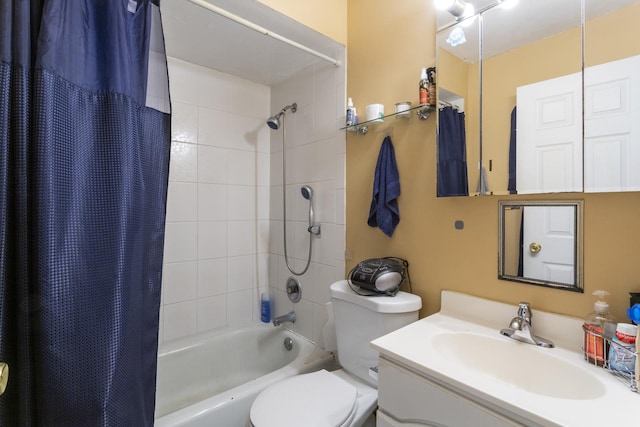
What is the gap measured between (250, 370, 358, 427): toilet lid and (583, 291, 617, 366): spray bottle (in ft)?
2.48

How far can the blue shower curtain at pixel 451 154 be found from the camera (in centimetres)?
119

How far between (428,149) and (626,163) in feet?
2.05

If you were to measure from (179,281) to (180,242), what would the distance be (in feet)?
0.79

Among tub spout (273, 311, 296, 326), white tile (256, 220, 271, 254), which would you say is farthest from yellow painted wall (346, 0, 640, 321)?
white tile (256, 220, 271, 254)

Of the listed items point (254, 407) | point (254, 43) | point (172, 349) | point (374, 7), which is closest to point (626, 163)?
point (374, 7)

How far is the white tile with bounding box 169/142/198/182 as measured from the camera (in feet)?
6.01

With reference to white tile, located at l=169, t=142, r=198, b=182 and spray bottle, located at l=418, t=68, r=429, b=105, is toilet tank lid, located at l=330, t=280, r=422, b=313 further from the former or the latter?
white tile, located at l=169, t=142, r=198, b=182

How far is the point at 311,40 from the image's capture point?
1623 millimetres

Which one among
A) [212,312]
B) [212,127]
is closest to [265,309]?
[212,312]

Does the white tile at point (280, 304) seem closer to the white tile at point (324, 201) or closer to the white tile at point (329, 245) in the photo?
the white tile at point (329, 245)

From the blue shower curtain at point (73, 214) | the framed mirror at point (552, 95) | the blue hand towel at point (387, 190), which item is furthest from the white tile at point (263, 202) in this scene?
the framed mirror at point (552, 95)

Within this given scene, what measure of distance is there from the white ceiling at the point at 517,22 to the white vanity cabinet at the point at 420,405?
3.78ft

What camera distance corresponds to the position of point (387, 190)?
1394 millimetres

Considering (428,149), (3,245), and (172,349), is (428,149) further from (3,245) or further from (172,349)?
(172,349)
